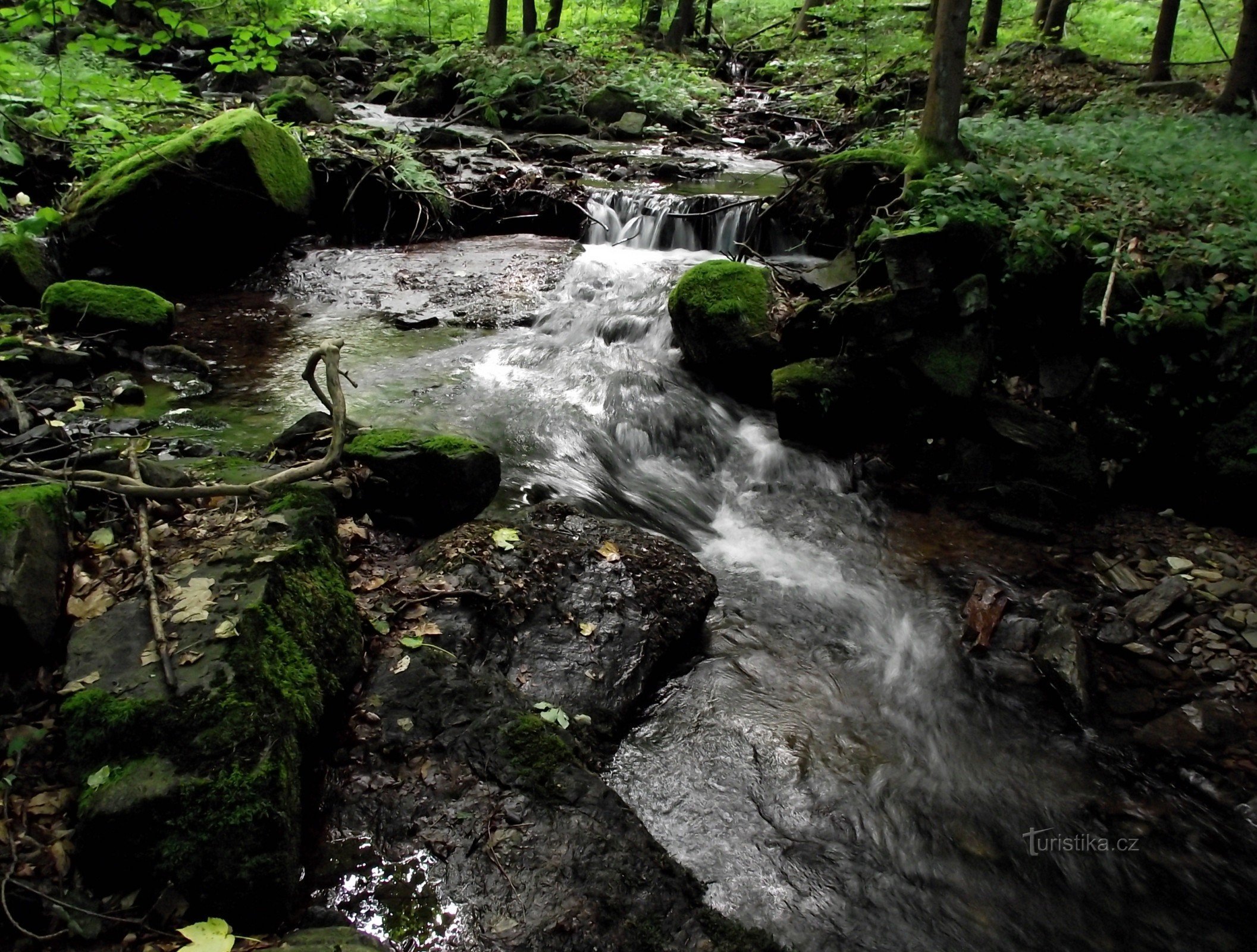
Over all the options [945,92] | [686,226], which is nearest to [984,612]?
[945,92]

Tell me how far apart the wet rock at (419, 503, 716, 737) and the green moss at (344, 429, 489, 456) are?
0.53m

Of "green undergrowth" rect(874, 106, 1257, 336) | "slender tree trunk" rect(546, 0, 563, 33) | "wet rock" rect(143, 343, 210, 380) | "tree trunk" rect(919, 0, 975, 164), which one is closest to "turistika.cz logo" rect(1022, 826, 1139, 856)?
"green undergrowth" rect(874, 106, 1257, 336)

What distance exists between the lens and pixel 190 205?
29.8ft

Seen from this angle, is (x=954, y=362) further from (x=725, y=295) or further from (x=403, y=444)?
(x=403, y=444)

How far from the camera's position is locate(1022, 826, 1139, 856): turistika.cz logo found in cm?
385

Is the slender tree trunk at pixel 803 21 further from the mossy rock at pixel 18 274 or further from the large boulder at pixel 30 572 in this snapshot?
the large boulder at pixel 30 572

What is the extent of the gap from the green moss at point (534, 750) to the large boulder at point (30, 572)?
Answer: 6.16 feet

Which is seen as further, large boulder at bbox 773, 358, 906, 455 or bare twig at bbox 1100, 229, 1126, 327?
large boulder at bbox 773, 358, 906, 455

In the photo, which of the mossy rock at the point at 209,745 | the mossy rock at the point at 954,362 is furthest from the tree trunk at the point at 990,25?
the mossy rock at the point at 209,745

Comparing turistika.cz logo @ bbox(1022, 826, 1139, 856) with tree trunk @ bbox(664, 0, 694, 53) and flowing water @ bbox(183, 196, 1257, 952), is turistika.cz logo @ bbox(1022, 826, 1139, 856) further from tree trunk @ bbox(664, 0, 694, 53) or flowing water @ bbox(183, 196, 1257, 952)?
tree trunk @ bbox(664, 0, 694, 53)

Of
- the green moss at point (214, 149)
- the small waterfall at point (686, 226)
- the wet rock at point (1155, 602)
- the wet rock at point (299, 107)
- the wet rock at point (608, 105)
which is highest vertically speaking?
the wet rock at point (608, 105)

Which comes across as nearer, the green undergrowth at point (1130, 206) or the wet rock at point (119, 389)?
the green undergrowth at point (1130, 206)

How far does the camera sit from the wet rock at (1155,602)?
17.2 ft

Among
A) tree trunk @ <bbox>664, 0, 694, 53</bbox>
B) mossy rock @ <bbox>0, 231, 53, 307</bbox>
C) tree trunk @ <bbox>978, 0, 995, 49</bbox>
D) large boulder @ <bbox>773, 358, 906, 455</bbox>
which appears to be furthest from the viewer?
tree trunk @ <bbox>664, 0, 694, 53</bbox>
